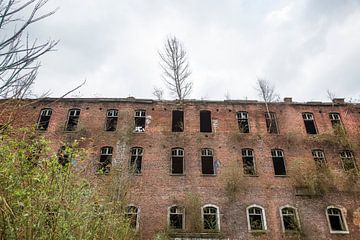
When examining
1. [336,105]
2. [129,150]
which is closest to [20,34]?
[129,150]

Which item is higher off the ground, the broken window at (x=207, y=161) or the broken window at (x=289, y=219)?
the broken window at (x=207, y=161)

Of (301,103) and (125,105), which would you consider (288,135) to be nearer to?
(301,103)

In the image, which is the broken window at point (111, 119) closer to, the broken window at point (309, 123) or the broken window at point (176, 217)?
the broken window at point (176, 217)

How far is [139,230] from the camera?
→ 1577 centimetres

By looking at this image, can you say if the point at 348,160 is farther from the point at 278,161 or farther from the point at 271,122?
the point at 271,122

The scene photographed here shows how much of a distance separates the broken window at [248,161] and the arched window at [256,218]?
218cm

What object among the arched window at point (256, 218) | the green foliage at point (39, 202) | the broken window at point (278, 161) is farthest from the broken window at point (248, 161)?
the green foliage at point (39, 202)

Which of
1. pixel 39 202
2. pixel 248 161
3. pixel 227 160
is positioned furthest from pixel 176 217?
pixel 39 202

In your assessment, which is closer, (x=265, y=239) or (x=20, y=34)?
(x=20, y=34)

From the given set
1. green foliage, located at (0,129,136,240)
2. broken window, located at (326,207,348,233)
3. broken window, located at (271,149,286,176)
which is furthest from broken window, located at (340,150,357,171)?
green foliage, located at (0,129,136,240)

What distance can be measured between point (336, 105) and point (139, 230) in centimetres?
1571

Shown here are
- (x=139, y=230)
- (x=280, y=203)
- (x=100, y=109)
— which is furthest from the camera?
(x=100, y=109)

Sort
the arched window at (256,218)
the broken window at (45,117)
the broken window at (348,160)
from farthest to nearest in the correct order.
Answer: the broken window at (45,117) < the broken window at (348,160) < the arched window at (256,218)

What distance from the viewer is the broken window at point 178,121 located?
66.6 feet
